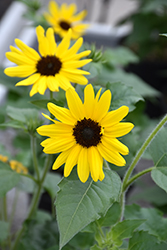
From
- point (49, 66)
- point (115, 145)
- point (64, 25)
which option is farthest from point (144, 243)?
point (64, 25)

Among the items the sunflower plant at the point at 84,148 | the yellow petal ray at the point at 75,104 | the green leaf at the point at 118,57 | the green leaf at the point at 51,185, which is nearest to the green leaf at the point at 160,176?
the sunflower plant at the point at 84,148

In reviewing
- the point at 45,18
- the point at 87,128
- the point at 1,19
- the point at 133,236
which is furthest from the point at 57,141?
the point at 1,19

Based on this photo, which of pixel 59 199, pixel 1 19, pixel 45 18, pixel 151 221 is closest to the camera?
pixel 59 199

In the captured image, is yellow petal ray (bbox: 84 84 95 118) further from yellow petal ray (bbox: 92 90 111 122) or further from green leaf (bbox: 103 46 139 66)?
green leaf (bbox: 103 46 139 66)

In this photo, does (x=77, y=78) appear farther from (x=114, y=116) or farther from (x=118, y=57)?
(x=118, y=57)

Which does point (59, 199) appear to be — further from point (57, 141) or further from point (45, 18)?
point (45, 18)
